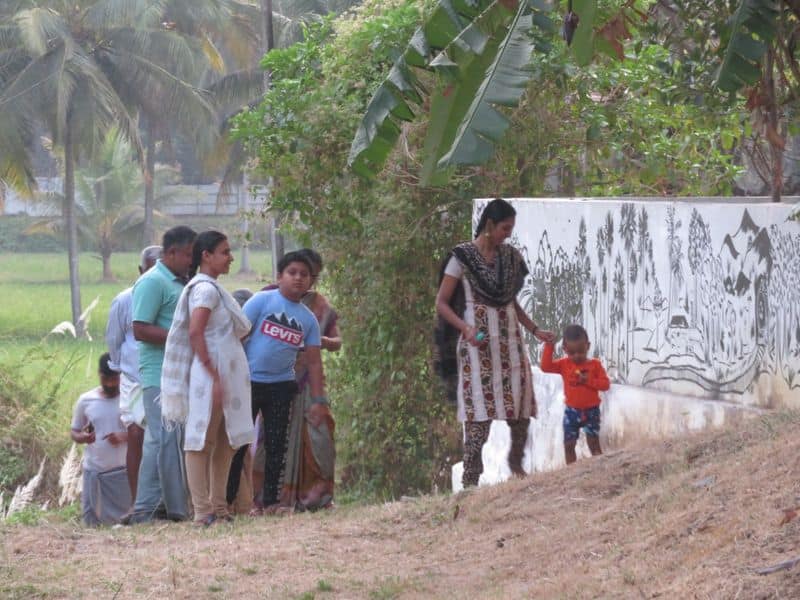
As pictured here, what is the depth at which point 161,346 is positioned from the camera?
27.5 ft

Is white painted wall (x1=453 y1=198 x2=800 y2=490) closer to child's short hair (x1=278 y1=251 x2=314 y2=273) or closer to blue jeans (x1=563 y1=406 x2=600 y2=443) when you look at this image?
blue jeans (x1=563 y1=406 x2=600 y2=443)

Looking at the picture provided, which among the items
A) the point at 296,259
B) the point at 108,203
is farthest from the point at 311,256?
the point at 108,203

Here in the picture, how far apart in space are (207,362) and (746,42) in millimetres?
3801

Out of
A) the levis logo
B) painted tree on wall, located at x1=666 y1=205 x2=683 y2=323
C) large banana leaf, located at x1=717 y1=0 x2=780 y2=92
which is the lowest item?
the levis logo

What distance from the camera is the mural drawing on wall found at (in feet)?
25.1

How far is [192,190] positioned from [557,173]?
1441 inches

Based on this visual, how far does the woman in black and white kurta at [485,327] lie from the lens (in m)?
7.76

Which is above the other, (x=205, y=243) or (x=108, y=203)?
(x=108, y=203)

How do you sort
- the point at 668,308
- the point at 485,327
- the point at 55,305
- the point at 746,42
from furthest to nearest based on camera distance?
the point at 55,305, the point at 668,308, the point at 485,327, the point at 746,42

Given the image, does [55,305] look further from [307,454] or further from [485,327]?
[485,327]

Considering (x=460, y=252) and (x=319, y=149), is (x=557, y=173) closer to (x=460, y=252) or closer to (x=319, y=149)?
(x=319, y=149)

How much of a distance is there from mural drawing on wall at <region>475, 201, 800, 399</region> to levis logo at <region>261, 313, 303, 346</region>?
2.07 meters

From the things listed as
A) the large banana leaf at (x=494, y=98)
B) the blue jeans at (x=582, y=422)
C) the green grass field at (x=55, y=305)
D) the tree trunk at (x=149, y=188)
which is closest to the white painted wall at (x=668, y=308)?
the blue jeans at (x=582, y=422)

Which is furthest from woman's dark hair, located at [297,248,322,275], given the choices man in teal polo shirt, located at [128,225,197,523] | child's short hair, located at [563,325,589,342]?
child's short hair, located at [563,325,589,342]
